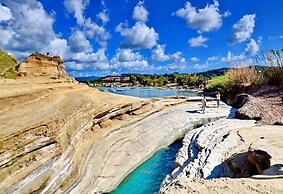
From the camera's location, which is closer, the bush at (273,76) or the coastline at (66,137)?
the coastline at (66,137)

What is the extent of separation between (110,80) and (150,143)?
121 m

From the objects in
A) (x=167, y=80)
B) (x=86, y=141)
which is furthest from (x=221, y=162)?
(x=167, y=80)

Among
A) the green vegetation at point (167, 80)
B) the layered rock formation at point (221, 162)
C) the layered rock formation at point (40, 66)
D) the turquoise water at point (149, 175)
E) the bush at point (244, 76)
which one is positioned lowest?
the green vegetation at point (167, 80)

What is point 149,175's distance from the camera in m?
11.7

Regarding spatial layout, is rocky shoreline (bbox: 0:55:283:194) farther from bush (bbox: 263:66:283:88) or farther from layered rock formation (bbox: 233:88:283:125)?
bush (bbox: 263:66:283:88)

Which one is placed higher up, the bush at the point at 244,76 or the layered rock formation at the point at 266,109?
the bush at the point at 244,76

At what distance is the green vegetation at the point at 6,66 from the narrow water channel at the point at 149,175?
6.50 meters

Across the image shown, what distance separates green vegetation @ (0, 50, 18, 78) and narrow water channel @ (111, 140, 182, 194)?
6.50 meters

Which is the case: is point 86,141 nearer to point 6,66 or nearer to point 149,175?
point 149,175

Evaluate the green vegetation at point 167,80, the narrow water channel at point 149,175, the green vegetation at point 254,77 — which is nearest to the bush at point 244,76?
the green vegetation at point 254,77

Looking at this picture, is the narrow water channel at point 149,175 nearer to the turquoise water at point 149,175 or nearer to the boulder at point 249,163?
the turquoise water at point 149,175

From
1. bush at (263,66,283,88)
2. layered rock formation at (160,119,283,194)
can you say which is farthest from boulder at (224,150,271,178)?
bush at (263,66,283,88)

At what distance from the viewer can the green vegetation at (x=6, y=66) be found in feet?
40.6

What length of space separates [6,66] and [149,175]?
815 cm
